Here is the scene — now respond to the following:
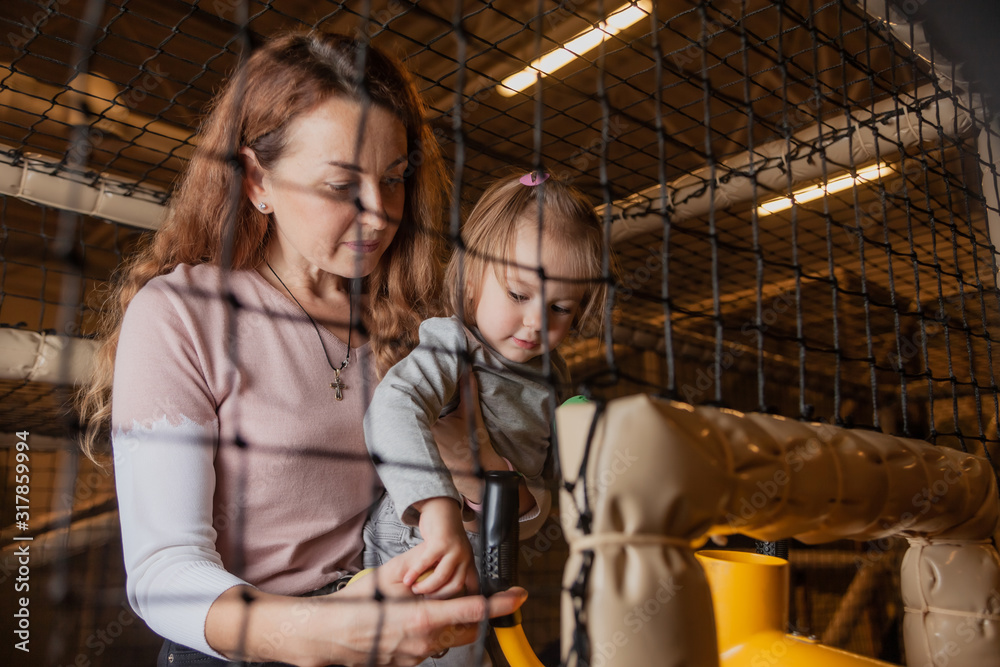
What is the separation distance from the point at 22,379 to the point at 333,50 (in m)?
1.28

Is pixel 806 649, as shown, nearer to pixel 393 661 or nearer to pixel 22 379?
pixel 393 661

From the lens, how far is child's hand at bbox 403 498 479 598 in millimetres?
497

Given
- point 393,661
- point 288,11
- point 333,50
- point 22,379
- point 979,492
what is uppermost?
point 288,11

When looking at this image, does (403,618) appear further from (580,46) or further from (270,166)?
(580,46)

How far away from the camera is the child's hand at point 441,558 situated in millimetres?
497

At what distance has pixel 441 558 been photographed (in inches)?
19.8

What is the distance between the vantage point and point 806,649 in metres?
0.52

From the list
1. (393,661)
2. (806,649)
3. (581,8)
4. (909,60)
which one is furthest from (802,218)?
(393,661)

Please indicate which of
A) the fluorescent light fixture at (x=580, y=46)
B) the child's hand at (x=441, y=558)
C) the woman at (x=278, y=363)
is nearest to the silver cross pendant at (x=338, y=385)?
the woman at (x=278, y=363)

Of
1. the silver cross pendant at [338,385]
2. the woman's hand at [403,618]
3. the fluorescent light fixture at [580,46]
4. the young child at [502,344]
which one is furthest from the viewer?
the fluorescent light fixture at [580,46]

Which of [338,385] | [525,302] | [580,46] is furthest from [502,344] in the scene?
[580,46]

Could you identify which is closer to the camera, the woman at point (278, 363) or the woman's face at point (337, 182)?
the woman at point (278, 363)

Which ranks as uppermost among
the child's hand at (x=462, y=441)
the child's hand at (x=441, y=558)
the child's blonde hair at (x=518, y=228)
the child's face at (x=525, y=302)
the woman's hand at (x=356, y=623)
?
the child's blonde hair at (x=518, y=228)

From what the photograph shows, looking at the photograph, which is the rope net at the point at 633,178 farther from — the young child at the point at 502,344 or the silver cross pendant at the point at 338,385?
the silver cross pendant at the point at 338,385
